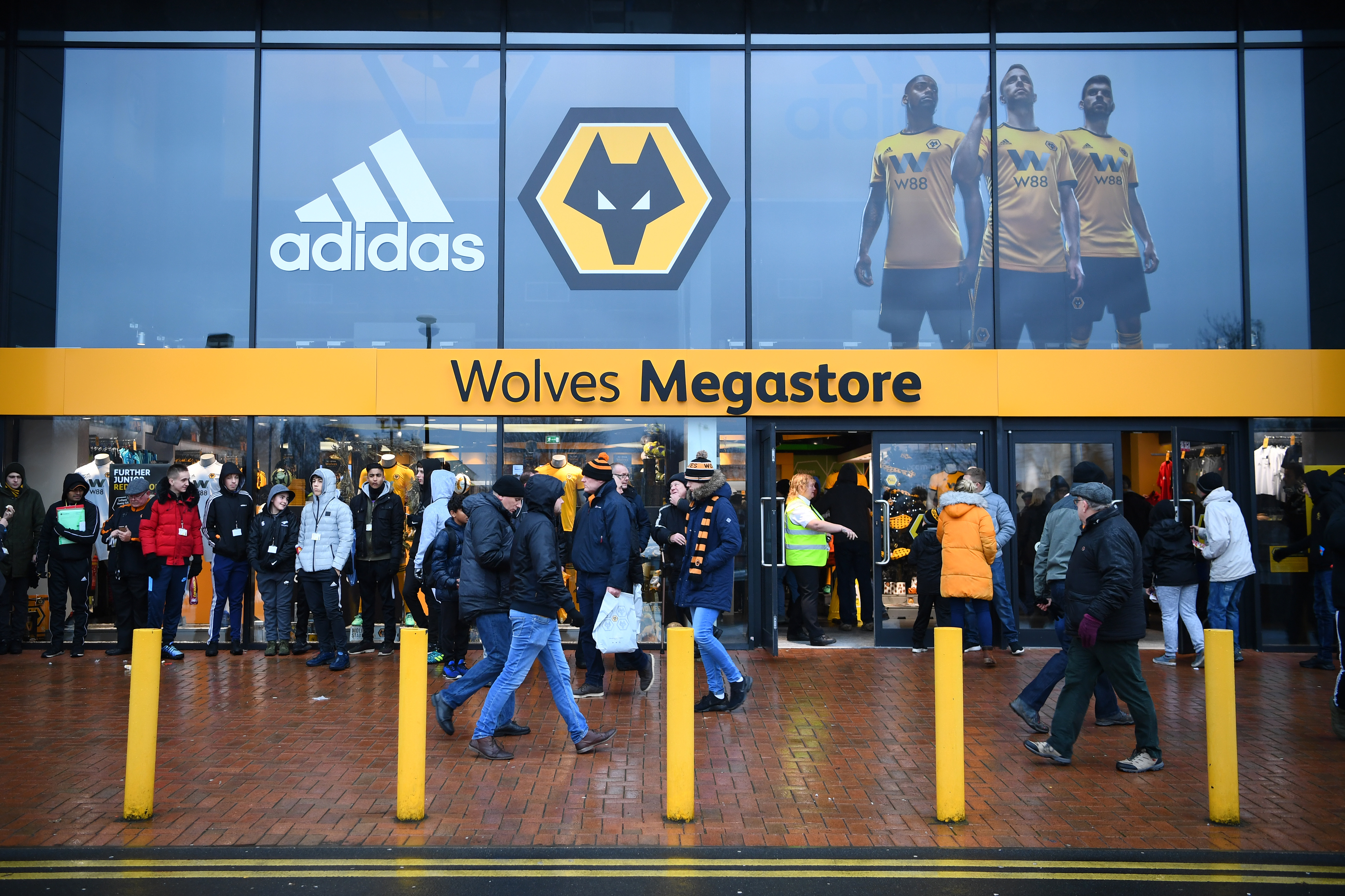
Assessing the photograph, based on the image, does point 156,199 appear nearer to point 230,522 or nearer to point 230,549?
point 230,522

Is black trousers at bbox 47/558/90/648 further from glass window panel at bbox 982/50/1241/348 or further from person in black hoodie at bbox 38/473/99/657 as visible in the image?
glass window panel at bbox 982/50/1241/348

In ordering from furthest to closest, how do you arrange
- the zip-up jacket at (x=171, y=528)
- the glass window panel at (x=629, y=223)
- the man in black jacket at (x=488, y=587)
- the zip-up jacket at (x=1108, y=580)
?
1. the glass window panel at (x=629, y=223)
2. the zip-up jacket at (x=171, y=528)
3. the man in black jacket at (x=488, y=587)
4. the zip-up jacket at (x=1108, y=580)

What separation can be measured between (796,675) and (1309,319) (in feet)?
23.0

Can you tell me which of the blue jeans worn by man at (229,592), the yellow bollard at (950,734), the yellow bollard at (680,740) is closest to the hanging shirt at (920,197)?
the yellow bollard at (950,734)

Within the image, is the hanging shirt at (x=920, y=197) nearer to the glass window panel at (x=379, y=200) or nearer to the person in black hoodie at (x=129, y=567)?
the glass window panel at (x=379, y=200)

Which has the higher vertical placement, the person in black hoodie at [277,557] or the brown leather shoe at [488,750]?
the person in black hoodie at [277,557]

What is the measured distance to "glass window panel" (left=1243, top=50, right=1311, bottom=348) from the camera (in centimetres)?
1078

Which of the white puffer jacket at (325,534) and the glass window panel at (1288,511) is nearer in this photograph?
the white puffer jacket at (325,534)

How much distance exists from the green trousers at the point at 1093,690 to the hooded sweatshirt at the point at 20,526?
380 inches

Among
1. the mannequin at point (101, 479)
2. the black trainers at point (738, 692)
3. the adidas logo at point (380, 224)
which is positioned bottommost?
the black trainers at point (738, 692)

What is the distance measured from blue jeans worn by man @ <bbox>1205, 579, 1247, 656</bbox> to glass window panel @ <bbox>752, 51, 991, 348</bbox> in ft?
11.4

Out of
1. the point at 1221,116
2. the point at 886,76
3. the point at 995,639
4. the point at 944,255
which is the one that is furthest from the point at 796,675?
the point at 1221,116

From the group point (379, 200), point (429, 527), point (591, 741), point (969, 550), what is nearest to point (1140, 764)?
point (591, 741)

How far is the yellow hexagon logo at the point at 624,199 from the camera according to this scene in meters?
10.9
